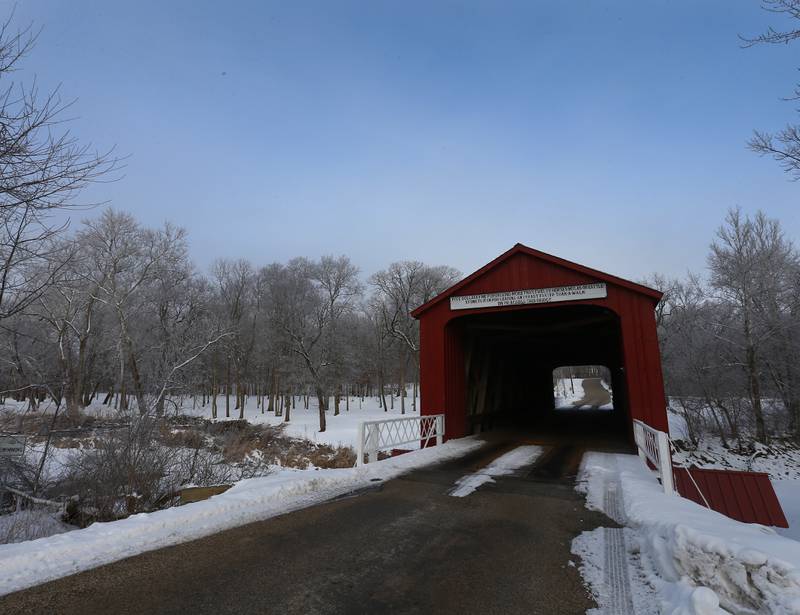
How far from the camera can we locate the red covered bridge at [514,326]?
10.2 metres

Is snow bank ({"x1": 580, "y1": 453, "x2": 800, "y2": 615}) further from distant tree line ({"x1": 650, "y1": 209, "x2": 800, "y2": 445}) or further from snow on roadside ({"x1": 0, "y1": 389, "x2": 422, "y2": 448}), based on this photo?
distant tree line ({"x1": 650, "y1": 209, "x2": 800, "y2": 445})

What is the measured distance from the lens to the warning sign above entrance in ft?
35.6

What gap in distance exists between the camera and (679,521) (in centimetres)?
398

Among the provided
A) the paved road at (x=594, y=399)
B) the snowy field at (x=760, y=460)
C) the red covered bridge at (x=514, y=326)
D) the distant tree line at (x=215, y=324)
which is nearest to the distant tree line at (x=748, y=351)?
the snowy field at (x=760, y=460)

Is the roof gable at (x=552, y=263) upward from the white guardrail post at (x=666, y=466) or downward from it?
upward

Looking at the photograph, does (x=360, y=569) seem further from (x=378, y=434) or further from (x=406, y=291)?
(x=406, y=291)

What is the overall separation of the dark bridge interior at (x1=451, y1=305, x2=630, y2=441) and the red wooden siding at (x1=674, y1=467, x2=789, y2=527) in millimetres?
5072

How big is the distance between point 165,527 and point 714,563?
5.11 metres

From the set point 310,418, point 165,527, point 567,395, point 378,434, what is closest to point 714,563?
point 165,527

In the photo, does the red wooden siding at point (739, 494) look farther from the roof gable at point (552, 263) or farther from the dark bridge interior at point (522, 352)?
the dark bridge interior at point (522, 352)

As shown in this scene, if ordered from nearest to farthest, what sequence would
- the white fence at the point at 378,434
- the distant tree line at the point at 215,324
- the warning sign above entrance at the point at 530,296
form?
the white fence at the point at 378,434 < the warning sign above entrance at the point at 530,296 < the distant tree line at the point at 215,324

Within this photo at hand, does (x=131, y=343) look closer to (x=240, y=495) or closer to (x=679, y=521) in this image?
(x=240, y=495)

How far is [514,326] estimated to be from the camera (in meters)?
15.6

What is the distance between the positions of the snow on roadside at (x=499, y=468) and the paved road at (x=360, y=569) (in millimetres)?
968
